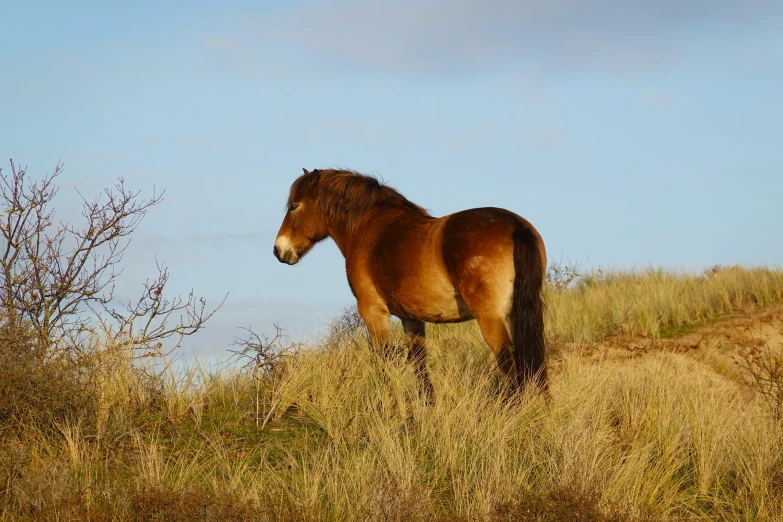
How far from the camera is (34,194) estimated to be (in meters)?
9.40

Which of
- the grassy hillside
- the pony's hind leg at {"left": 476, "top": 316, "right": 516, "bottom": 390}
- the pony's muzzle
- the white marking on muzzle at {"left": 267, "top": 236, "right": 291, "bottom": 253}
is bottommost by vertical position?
the grassy hillside

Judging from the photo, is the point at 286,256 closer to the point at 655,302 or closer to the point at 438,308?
the point at 438,308

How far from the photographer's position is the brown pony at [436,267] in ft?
23.9

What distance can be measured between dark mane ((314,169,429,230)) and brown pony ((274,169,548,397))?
0.01m

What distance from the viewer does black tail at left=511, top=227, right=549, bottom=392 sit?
23.7 ft

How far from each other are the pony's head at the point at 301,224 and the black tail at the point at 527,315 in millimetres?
2929

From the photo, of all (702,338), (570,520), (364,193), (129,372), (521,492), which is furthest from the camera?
(702,338)

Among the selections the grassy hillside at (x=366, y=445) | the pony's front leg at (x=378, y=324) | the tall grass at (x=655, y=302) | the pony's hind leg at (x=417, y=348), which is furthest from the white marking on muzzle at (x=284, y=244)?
the tall grass at (x=655, y=302)

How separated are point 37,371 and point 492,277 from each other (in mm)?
4013

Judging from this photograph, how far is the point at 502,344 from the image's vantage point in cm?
736

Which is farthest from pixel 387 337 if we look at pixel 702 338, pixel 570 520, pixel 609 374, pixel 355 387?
pixel 702 338

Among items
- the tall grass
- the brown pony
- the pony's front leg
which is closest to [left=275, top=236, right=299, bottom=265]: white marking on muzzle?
the brown pony

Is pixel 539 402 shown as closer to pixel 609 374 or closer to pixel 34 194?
pixel 609 374

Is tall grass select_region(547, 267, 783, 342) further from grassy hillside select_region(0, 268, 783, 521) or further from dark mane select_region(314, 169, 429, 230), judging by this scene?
dark mane select_region(314, 169, 429, 230)
